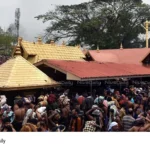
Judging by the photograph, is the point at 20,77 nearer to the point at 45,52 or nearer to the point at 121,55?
the point at 45,52

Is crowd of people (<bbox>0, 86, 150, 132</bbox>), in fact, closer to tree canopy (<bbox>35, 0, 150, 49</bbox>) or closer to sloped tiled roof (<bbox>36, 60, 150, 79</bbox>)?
sloped tiled roof (<bbox>36, 60, 150, 79</bbox>)

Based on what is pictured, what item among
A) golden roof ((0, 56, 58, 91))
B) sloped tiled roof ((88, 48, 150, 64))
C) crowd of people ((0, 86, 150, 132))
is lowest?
crowd of people ((0, 86, 150, 132))

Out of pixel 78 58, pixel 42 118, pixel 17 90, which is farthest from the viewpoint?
pixel 78 58

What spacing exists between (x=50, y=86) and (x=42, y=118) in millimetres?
4492

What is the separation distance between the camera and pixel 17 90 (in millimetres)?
10078

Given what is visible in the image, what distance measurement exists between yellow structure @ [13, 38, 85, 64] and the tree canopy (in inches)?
665

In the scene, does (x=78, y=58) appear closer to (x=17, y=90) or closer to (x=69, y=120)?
(x=17, y=90)

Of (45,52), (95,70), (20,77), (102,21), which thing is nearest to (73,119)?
(20,77)

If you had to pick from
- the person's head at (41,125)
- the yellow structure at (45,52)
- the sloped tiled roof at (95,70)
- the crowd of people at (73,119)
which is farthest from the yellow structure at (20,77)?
the person's head at (41,125)

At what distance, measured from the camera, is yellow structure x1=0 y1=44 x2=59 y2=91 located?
977 centimetres

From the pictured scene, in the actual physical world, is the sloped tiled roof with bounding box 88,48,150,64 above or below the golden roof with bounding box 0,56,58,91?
above

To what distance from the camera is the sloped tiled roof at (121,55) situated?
17531 millimetres

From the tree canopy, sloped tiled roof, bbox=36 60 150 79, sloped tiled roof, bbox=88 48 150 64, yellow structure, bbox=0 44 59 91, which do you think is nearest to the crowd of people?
yellow structure, bbox=0 44 59 91

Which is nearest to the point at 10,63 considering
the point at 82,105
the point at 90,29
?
the point at 82,105
